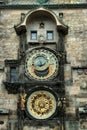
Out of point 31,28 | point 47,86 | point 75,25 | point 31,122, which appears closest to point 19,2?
point 31,28

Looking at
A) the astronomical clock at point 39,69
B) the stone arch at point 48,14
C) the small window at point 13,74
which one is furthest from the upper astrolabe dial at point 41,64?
the stone arch at point 48,14

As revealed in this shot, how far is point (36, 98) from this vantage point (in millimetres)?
16562

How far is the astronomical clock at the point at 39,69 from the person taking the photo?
1636 centimetres

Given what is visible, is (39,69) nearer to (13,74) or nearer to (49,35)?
(13,74)

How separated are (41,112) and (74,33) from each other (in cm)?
344

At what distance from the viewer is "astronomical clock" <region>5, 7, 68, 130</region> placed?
16359 millimetres

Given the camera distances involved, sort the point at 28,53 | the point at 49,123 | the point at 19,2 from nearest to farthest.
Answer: the point at 49,123
the point at 28,53
the point at 19,2

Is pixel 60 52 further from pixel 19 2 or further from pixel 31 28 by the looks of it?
pixel 19 2

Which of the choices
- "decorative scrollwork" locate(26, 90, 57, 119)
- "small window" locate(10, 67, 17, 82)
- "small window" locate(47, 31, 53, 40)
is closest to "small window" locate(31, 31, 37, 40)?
"small window" locate(47, 31, 53, 40)

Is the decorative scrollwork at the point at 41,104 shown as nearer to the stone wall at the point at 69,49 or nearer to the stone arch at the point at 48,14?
the stone wall at the point at 69,49

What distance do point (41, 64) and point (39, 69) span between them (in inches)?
8.8

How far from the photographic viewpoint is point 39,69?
1697 cm

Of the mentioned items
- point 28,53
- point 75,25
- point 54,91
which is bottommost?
point 54,91

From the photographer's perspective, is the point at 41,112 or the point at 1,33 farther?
the point at 1,33
